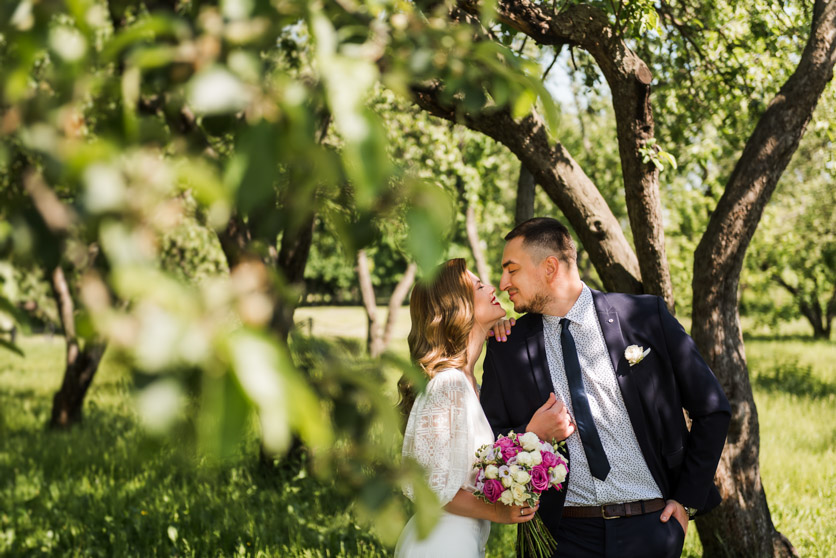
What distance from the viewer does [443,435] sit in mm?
2812

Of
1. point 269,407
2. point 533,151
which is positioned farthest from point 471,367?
point 269,407

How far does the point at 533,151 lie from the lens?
4031mm

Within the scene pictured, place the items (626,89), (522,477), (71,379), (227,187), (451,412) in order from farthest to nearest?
1. (71,379)
2. (626,89)
3. (451,412)
4. (522,477)
5. (227,187)

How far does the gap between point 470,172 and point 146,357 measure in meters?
10.7

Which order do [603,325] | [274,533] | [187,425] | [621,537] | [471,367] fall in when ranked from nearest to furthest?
1. [187,425]
2. [621,537]
3. [603,325]
4. [471,367]
5. [274,533]

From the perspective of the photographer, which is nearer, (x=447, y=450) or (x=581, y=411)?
(x=447, y=450)

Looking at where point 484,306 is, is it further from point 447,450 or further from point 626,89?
point 626,89

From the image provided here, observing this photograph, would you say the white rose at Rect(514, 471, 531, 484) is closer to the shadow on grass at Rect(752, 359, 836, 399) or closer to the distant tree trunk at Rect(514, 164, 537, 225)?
the distant tree trunk at Rect(514, 164, 537, 225)

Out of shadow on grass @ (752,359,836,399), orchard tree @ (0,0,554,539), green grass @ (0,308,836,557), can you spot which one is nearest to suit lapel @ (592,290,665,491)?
green grass @ (0,308,836,557)

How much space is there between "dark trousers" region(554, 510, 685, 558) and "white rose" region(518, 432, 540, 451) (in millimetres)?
567

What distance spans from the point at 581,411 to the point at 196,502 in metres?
4.13

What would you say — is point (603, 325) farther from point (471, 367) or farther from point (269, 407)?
point (269, 407)

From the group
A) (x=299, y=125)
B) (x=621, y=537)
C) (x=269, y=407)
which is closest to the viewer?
(x=269, y=407)

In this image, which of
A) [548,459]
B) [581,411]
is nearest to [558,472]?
[548,459]
